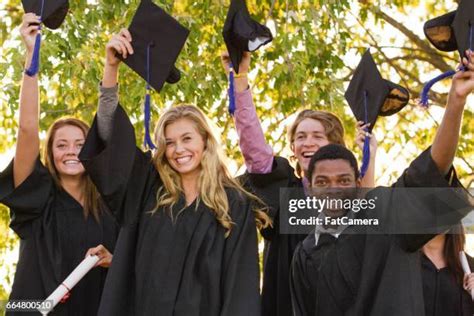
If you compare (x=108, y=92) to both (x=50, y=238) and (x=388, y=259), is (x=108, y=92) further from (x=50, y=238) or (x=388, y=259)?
(x=388, y=259)

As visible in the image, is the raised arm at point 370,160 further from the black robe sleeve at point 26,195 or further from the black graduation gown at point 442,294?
the black robe sleeve at point 26,195

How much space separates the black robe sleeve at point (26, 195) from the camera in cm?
670

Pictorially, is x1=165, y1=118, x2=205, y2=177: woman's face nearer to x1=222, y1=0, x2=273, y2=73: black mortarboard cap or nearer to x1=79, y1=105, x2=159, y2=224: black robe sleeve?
x1=79, y1=105, x2=159, y2=224: black robe sleeve

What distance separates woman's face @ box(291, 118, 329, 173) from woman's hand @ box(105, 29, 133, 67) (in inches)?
44.5

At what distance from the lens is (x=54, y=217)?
683cm

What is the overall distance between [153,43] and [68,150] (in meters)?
0.82

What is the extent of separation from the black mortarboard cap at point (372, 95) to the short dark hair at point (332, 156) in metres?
0.61

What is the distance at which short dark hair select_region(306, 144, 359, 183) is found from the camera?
20.3 feet

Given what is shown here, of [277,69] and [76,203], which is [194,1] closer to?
[277,69]

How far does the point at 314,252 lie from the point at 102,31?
3.72 metres

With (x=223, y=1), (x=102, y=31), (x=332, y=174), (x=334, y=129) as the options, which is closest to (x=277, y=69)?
(x=223, y=1)

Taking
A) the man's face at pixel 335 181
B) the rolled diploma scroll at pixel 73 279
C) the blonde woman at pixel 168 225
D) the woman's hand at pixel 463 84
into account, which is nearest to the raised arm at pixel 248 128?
the blonde woman at pixel 168 225

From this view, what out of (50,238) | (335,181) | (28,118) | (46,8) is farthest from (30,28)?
(335,181)

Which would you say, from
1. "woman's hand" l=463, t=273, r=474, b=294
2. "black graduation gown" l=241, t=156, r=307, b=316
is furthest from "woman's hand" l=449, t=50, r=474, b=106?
"black graduation gown" l=241, t=156, r=307, b=316
